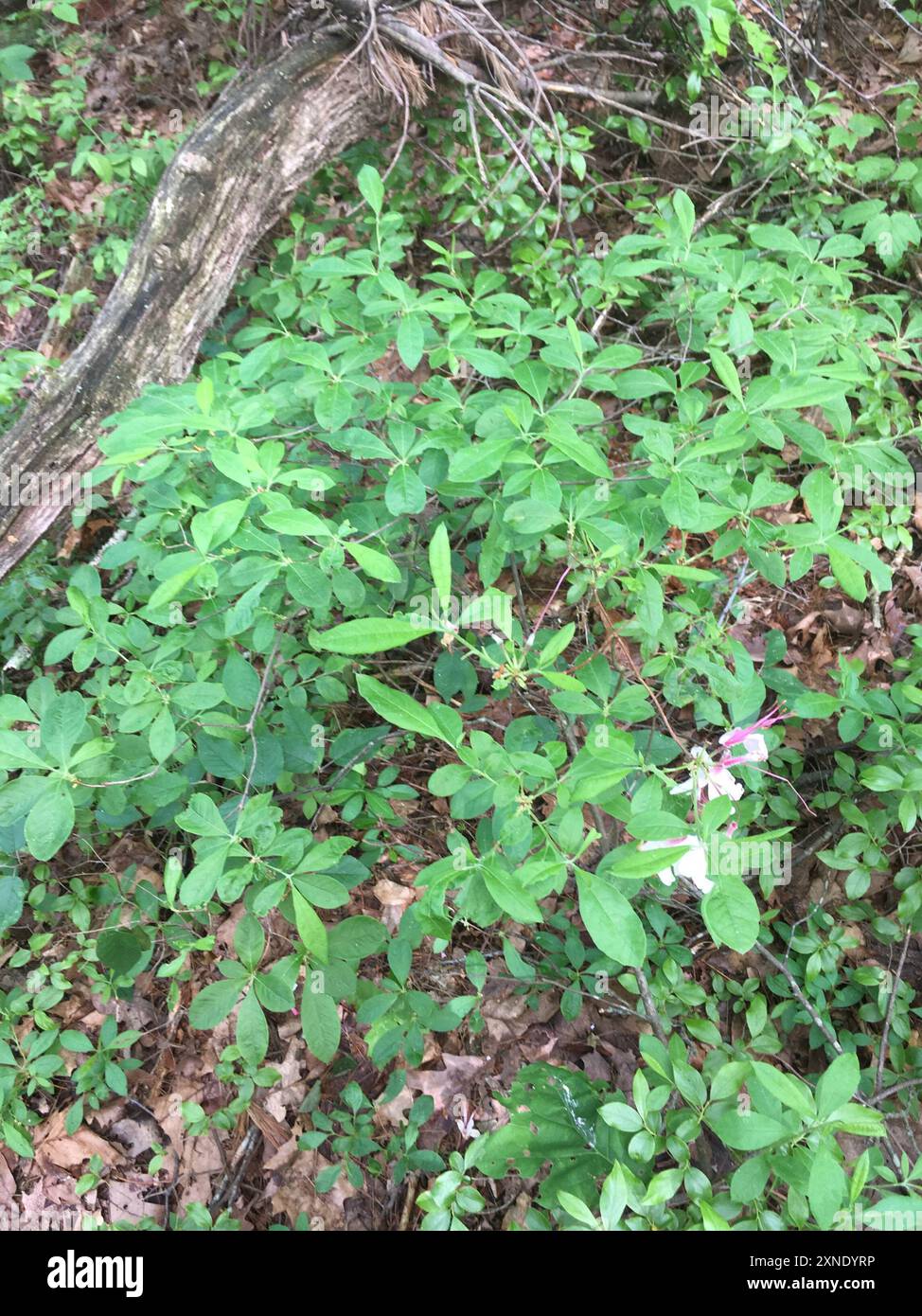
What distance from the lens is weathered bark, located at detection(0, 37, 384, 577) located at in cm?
254

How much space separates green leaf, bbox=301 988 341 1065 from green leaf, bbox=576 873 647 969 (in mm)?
489

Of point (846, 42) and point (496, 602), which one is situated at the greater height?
point (846, 42)

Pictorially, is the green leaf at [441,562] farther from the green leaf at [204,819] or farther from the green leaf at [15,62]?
the green leaf at [15,62]

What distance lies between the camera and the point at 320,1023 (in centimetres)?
127

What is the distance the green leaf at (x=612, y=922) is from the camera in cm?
106

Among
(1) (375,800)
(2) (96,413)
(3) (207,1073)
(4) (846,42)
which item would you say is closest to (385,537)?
(1) (375,800)

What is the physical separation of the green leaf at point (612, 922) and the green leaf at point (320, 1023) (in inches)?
19.3

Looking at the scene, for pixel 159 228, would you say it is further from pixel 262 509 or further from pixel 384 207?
pixel 262 509

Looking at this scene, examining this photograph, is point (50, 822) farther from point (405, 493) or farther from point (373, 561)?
point (405, 493)

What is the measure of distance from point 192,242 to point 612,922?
→ 276cm

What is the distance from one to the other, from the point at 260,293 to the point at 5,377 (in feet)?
3.27

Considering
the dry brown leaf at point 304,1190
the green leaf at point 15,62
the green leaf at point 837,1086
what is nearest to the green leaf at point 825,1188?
the green leaf at point 837,1086

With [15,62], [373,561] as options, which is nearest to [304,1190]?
[373,561]
